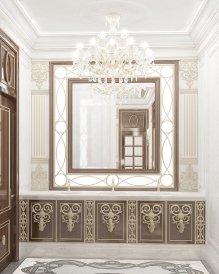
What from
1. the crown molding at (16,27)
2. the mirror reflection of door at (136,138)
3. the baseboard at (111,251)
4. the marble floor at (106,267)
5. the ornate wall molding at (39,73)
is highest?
the crown molding at (16,27)

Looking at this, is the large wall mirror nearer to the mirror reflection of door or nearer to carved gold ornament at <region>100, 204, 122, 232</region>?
the mirror reflection of door

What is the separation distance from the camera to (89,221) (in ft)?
20.1

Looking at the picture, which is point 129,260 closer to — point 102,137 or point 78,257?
point 78,257

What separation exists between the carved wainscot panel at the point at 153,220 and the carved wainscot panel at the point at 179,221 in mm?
117

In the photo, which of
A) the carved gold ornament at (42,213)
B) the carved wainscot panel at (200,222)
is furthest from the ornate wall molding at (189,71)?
the carved gold ornament at (42,213)

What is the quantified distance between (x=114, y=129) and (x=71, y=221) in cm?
157

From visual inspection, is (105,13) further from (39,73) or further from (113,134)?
(113,134)

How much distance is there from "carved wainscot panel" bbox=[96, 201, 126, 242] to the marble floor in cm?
34

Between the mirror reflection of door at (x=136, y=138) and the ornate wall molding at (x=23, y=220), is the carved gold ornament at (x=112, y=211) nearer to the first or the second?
the mirror reflection of door at (x=136, y=138)

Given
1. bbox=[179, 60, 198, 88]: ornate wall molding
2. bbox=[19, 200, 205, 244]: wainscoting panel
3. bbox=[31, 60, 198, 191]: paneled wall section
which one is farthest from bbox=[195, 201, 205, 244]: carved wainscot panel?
bbox=[179, 60, 198, 88]: ornate wall molding

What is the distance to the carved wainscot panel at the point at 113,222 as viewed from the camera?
611cm

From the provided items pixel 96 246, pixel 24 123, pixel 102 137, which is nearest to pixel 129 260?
pixel 96 246

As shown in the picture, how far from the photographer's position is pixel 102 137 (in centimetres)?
659

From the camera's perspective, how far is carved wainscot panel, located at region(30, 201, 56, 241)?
6152 mm
